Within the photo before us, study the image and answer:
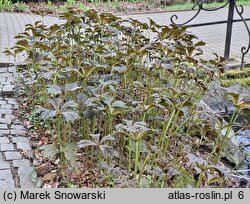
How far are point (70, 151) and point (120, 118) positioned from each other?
77 centimetres

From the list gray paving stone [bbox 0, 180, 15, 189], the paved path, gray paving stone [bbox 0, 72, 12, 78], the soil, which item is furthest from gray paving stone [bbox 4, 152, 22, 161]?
the soil

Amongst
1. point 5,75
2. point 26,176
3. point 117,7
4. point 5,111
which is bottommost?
point 26,176

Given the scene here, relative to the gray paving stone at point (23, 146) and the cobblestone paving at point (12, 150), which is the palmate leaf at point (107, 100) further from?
the gray paving stone at point (23, 146)

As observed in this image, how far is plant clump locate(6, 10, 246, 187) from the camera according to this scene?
207cm

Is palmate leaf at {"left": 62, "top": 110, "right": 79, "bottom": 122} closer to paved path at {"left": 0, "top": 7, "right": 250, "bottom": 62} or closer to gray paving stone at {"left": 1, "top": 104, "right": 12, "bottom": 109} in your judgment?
gray paving stone at {"left": 1, "top": 104, "right": 12, "bottom": 109}

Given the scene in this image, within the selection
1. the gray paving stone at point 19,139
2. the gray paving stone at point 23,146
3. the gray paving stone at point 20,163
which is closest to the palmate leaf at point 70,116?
the gray paving stone at point 20,163

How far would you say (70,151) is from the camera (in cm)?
222

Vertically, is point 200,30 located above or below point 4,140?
above

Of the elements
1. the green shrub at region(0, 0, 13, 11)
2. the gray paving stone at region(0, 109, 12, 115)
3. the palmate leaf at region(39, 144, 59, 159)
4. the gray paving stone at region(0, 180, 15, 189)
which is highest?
the green shrub at region(0, 0, 13, 11)

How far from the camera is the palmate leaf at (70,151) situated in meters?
2.17

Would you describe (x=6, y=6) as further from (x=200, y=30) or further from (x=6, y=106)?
(x=6, y=106)

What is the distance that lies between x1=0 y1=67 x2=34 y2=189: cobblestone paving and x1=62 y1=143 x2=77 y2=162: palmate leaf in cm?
33

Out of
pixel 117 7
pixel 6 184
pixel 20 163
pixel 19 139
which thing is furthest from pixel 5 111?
pixel 117 7

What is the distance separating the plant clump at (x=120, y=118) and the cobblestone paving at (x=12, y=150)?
113 mm
